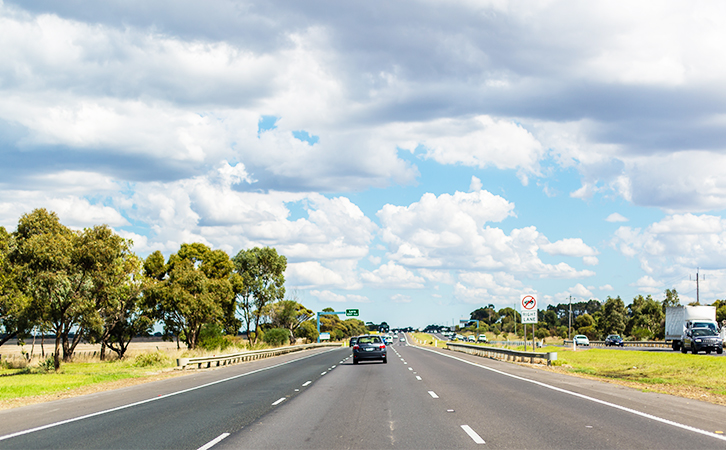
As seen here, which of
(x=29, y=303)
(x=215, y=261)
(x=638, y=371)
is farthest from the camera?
(x=215, y=261)

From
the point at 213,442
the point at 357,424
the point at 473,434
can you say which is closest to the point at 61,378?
the point at 357,424

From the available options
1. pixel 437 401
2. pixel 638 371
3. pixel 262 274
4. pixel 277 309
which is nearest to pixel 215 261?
pixel 262 274

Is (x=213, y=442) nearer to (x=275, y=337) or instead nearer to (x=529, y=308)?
(x=529, y=308)

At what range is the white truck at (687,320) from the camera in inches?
Result: 1950

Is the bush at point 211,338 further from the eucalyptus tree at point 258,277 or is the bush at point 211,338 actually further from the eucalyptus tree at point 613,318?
the eucalyptus tree at point 613,318

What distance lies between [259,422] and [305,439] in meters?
2.63

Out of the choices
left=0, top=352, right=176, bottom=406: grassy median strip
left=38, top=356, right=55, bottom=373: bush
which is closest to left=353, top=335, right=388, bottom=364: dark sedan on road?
left=0, top=352, right=176, bottom=406: grassy median strip

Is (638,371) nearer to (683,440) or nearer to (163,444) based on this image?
(683,440)

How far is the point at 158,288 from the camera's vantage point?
168 feet

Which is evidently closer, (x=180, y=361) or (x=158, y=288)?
(x=180, y=361)

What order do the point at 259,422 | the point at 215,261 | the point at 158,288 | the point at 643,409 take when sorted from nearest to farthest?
1. the point at 259,422
2. the point at 643,409
3. the point at 158,288
4. the point at 215,261

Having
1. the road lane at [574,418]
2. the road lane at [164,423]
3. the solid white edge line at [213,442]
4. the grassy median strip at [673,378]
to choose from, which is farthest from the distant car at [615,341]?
the solid white edge line at [213,442]

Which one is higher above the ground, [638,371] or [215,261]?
[215,261]

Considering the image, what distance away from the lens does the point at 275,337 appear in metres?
84.6
